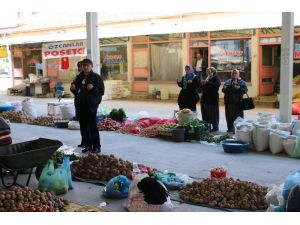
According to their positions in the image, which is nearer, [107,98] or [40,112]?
[40,112]

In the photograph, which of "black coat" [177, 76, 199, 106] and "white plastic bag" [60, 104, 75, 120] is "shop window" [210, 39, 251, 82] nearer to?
"black coat" [177, 76, 199, 106]

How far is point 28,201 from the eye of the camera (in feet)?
18.8

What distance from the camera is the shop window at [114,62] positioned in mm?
22781

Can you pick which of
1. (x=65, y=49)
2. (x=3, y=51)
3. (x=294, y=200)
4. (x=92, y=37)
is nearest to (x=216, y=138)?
(x=92, y=37)

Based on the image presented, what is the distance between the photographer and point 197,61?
63.5ft

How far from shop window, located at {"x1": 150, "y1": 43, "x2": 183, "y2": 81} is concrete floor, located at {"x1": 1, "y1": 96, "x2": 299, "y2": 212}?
8.40 meters

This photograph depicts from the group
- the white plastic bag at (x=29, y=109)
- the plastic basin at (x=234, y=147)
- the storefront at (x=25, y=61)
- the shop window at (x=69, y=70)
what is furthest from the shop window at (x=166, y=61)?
the plastic basin at (x=234, y=147)

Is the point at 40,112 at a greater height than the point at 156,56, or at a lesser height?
lesser

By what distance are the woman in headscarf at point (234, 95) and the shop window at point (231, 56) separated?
693 cm

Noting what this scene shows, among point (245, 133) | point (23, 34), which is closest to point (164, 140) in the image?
point (245, 133)

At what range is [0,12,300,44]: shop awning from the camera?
16094 millimetres

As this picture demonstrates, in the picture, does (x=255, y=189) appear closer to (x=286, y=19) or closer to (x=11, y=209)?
(x=11, y=209)

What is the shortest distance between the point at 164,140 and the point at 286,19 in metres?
4.07

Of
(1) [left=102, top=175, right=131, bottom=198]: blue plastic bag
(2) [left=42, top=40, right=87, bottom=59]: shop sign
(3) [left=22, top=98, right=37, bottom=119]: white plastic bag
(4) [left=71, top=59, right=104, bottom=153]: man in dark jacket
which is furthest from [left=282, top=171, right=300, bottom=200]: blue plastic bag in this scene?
(2) [left=42, top=40, right=87, bottom=59]: shop sign
